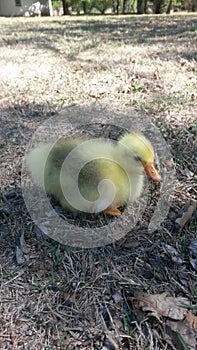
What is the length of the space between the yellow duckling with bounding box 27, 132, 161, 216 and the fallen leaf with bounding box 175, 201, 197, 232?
0.23 m

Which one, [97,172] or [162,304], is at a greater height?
[97,172]

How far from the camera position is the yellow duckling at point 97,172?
1.62 m

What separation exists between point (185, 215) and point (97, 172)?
18.9 inches

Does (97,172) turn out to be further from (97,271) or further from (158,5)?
(158,5)

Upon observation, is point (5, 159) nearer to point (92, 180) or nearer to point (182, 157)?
point (92, 180)

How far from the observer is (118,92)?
3328mm

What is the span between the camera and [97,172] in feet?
5.28

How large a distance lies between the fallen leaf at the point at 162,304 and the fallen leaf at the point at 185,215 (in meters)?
0.37

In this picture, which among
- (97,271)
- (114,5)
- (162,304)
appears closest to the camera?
(162,304)

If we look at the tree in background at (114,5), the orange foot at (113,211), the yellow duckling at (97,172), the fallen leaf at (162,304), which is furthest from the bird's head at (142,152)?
the tree in background at (114,5)

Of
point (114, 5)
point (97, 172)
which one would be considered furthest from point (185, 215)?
point (114, 5)

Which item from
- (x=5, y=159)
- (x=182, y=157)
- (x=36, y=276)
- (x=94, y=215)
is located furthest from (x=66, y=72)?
(x=36, y=276)

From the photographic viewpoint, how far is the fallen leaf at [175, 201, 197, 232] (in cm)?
173

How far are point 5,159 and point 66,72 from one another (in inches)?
80.8
